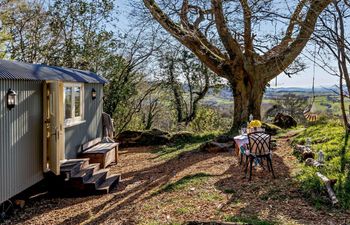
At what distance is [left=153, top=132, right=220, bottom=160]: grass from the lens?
9986 mm

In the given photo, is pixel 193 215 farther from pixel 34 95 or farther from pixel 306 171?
pixel 34 95

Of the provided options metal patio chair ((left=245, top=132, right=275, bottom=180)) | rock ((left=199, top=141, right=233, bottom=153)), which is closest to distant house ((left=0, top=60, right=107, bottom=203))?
rock ((left=199, top=141, right=233, bottom=153))

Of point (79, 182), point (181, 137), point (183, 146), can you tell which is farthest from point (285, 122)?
point (79, 182)

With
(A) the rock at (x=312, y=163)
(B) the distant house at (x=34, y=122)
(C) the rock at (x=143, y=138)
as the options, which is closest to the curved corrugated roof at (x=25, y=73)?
(B) the distant house at (x=34, y=122)

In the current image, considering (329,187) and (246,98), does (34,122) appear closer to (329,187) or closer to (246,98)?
(329,187)

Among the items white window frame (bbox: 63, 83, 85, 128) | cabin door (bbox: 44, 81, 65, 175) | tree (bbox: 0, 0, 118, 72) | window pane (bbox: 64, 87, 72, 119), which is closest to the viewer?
cabin door (bbox: 44, 81, 65, 175)

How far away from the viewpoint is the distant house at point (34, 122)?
16.3 ft

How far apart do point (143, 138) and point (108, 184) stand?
19.3ft

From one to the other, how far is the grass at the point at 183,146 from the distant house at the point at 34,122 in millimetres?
2923

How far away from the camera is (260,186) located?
5.21 metres

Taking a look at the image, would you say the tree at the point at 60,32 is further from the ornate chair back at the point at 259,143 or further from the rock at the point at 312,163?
the rock at the point at 312,163

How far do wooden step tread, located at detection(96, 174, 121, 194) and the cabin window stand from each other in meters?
1.53

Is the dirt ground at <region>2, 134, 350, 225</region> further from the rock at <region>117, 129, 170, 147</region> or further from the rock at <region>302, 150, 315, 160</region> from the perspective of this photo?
the rock at <region>117, 129, 170, 147</region>

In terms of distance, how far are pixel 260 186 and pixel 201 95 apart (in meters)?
12.5
